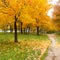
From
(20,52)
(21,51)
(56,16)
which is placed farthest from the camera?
(56,16)

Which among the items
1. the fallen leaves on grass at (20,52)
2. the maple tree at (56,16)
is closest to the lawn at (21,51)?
the fallen leaves on grass at (20,52)

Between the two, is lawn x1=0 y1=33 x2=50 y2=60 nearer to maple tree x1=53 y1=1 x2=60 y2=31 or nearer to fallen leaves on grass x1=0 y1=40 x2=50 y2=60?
fallen leaves on grass x1=0 y1=40 x2=50 y2=60

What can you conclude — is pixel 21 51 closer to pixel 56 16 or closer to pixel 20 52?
pixel 20 52

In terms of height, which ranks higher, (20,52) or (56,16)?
(56,16)

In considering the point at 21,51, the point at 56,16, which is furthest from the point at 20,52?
the point at 56,16

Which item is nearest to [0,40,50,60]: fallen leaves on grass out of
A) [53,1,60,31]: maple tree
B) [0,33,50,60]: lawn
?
[0,33,50,60]: lawn

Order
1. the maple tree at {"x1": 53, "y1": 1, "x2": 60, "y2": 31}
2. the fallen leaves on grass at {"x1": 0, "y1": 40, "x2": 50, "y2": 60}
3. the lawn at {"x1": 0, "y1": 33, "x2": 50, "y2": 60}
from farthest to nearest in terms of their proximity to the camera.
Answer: the maple tree at {"x1": 53, "y1": 1, "x2": 60, "y2": 31} < the lawn at {"x1": 0, "y1": 33, "x2": 50, "y2": 60} < the fallen leaves on grass at {"x1": 0, "y1": 40, "x2": 50, "y2": 60}

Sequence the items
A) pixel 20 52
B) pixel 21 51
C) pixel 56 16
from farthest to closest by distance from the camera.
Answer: pixel 56 16 < pixel 21 51 < pixel 20 52

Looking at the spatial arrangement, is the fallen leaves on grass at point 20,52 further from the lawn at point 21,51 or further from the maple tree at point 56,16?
the maple tree at point 56,16

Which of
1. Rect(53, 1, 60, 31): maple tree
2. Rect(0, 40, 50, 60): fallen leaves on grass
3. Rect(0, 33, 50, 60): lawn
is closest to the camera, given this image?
Rect(0, 40, 50, 60): fallen leaves on grass

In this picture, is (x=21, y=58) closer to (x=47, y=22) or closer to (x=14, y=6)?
(x=14, y=6)

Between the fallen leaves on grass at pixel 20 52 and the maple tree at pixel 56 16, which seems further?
the maple tree at pixel 56 16

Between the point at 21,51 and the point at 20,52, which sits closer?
the point at 20,52

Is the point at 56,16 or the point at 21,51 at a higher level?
the point at 56,16
